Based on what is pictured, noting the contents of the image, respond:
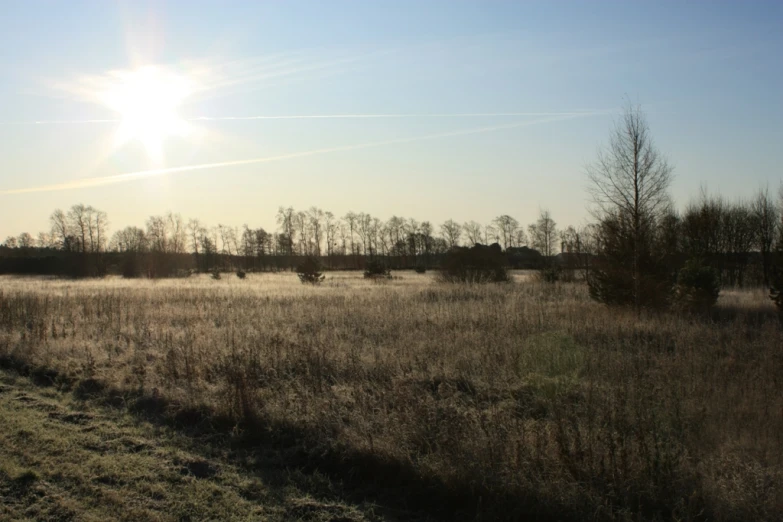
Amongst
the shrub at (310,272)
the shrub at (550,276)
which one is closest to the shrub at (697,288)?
the shrub at (550,276)

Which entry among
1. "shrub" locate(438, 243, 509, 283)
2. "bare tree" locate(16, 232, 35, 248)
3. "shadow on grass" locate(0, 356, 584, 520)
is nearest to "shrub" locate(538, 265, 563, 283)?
"shrub" locate(438, 243, 509, 283)

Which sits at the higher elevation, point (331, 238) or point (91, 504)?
point (331, 238)

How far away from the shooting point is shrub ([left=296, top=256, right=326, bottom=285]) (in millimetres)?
38344

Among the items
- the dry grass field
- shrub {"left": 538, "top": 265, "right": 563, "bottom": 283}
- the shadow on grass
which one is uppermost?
shrub {"left": 538, "top": 265, "right": 563, "bottom": 283}

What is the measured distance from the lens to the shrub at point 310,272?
38.3 meters

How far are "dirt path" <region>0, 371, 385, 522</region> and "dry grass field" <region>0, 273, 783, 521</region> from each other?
60 mm

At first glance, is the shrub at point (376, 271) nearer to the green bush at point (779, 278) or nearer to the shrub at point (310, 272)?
the shrub at point (310, 272)

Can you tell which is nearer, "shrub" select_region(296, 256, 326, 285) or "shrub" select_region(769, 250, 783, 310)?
"shrub" select_region(769, 250, 783, 310)

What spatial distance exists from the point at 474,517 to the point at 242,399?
3.79 meters

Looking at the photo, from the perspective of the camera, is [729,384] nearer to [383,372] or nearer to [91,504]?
[383,372]

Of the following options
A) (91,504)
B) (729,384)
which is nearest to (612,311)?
(729,384)

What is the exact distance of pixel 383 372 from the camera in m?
8.60

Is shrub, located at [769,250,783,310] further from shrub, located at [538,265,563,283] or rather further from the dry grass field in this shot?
shrub, located at [538,265,563,283]

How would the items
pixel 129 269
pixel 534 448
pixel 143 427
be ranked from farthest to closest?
pixel 129 269
pixel 143 427
pixel 534 448
